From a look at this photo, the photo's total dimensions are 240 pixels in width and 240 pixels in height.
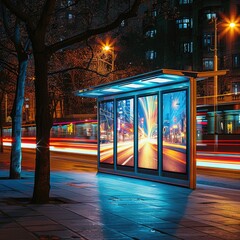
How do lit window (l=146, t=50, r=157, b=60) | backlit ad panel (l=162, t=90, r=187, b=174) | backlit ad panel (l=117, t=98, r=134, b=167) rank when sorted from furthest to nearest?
lit window (l=146, t=50, r=157, b=60) → backlit ad panel (l=117, t=98, r=134, b=167) → backlit ad panel (l=162, t=90, r=187, b=174)

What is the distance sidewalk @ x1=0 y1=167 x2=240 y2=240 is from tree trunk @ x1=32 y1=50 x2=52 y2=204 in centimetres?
37

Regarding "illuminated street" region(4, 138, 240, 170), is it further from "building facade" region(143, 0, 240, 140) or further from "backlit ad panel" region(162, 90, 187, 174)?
"building facade" region(143, 0, 240, 140)

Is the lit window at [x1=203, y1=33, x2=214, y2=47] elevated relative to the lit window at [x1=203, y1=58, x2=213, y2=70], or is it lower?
elevated

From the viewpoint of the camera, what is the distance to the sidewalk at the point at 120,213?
25.8 ft

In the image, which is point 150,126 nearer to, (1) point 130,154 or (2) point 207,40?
(1) point 130,154

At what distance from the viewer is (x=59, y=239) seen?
24.0ft

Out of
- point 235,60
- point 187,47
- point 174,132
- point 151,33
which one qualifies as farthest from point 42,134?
point 151,33

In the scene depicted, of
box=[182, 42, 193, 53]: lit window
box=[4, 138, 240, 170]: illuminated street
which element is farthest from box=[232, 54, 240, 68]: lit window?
box=[4, 138, 240, 170]: illuminated street

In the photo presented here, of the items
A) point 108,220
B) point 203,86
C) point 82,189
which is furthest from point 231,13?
point 108,220

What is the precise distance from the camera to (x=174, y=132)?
15.0 metres

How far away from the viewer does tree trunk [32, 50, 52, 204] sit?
434 inches

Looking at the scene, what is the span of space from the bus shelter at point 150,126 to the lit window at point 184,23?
175 ft

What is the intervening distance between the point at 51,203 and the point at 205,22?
55214 mm

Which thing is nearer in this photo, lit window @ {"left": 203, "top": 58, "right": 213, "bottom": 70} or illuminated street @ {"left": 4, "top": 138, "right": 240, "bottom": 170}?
illuminated street @ {"left": 4, "top": 138, "right": 240, "bottom": 170}
